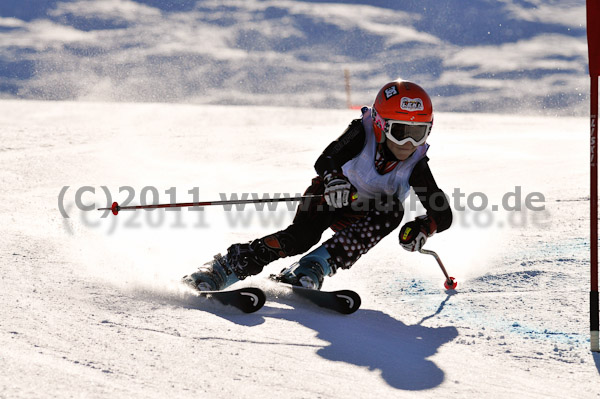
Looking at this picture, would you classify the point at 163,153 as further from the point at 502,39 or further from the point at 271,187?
the point at 502,39

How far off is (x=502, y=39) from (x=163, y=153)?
24728 millimetres

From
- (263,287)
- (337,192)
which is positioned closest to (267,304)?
(263,287)

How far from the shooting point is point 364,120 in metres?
4.54

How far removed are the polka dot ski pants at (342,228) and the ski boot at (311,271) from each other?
52 mm

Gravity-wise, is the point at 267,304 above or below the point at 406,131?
below

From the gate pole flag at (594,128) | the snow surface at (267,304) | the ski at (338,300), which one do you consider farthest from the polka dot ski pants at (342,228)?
the gate pole flag at (594,128)

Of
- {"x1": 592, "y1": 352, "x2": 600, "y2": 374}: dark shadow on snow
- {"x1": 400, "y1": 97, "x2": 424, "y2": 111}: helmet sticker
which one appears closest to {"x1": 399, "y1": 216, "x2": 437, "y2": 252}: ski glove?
{"x1": 400, "y1": 97, "x2": 424, "y2": 111}: helmet sticker

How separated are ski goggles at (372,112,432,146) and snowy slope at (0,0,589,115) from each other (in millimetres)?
14311

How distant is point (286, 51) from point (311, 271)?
26.2 metres

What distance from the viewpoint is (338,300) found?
3.77m

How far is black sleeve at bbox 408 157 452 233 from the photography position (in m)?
4.30

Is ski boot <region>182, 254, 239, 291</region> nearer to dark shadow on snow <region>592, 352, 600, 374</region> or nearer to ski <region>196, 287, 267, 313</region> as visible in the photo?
ski <region>196, 287, 267, 313</region>

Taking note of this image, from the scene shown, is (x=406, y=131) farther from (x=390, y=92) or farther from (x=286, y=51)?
(x=286, y=51)

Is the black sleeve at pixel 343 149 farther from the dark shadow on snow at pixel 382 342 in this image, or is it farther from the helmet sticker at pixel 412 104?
the dark shadow on snow at pixel 382 342
